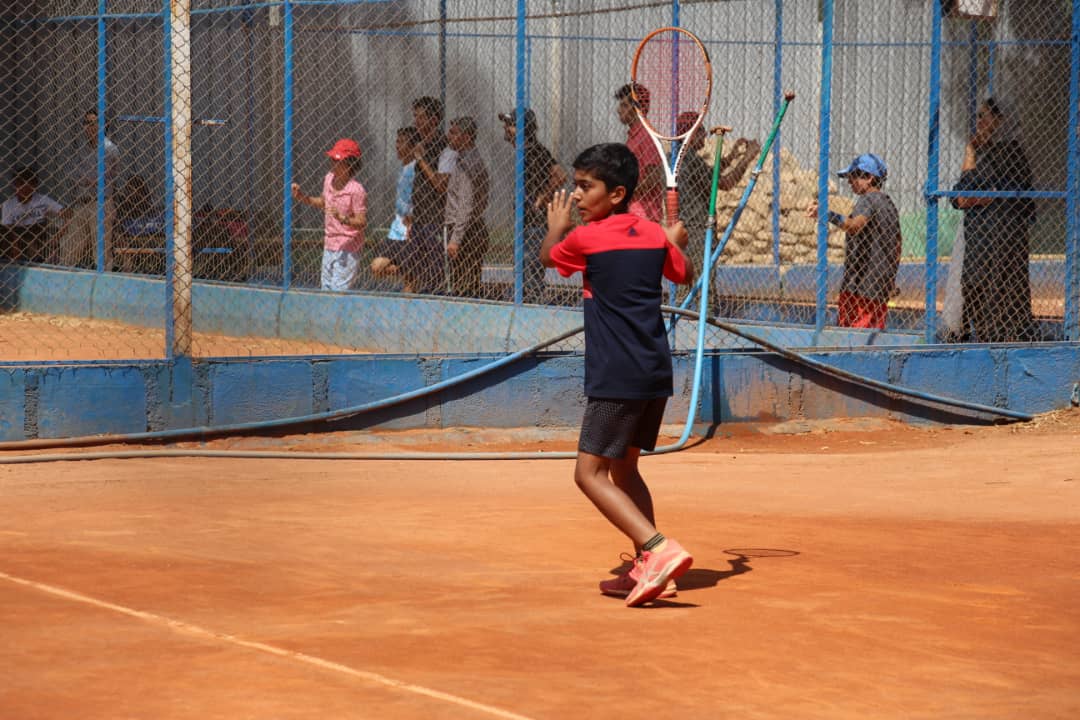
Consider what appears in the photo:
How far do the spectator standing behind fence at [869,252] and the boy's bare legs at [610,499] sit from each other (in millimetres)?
6431

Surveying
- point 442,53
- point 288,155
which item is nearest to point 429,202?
point 288,155

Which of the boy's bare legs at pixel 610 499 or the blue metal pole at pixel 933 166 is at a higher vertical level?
the blue metal pole at pixel 933 166

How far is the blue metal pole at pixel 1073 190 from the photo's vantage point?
38.2ft

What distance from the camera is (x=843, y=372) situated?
1126 centimetres

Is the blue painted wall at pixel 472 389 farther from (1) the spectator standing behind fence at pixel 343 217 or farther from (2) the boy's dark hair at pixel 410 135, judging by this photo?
(2) the boy's dark hair at pixel 410 135

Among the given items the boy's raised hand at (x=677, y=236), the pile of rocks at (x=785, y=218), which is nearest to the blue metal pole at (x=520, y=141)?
the boy's raised hand at (x=677, y=236)

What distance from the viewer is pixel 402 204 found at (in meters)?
14.3

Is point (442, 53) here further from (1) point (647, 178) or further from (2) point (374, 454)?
(2) point (374, 454)

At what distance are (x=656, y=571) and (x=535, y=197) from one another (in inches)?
303

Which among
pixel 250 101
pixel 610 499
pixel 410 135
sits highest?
pixel 250 101

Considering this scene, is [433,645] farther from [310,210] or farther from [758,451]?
[310,210]

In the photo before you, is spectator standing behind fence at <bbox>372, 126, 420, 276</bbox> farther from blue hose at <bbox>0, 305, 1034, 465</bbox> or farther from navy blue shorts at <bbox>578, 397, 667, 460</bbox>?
navy blue shorts at <bbox>578, 397, 667, 460</bbox>

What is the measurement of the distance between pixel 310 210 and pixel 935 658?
38.4ft

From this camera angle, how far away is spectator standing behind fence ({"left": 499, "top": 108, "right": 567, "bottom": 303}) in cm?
1311
